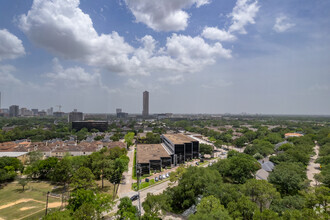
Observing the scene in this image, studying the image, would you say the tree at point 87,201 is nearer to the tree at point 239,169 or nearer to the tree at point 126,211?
the tree at point 126,211

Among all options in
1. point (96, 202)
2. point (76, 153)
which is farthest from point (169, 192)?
point (76, 153)

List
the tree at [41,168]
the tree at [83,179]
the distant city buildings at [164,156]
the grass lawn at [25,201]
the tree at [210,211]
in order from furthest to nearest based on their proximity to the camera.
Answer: the distant city buildings at [164,156] < the tree at [41,168] < the tree at [83,179] < the grass lawn at [25,201] < the tree at [210,211]

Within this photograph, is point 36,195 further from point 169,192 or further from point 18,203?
point 169,192

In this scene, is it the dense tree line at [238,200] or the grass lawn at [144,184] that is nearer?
the dense tree line at [238,200]

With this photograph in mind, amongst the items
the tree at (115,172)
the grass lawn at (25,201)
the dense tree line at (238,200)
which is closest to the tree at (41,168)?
the grass lawn at (25,201)

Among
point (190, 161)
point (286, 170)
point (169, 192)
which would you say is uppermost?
point (286, 170)

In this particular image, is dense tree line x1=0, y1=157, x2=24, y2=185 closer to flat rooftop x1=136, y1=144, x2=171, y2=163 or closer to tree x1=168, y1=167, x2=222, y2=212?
flat rooftop x1=136, y1=144, x2=171, y2=163
